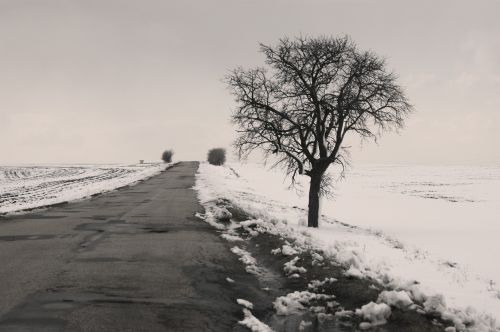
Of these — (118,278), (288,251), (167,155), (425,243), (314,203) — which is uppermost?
(167,155)

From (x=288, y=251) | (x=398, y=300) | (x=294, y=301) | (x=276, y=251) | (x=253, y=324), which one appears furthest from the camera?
(x=276, y=251)

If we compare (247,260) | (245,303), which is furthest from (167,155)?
(245,303)

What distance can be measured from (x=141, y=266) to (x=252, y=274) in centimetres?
226

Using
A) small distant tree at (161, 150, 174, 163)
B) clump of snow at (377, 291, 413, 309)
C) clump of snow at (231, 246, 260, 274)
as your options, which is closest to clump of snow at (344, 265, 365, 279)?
clump of snow at (377, 291, 413, 309)

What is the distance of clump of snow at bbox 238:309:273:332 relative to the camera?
6.26 meters

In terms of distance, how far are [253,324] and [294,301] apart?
4.52 ft

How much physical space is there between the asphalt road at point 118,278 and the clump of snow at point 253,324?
147 mm

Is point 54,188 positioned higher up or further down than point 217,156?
further down

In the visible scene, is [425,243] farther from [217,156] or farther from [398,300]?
[217,156]

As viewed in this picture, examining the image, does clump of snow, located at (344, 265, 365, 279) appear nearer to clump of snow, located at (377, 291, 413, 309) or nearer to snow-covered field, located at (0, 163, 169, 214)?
clump of snow, located at (377, 291, 413, 309)

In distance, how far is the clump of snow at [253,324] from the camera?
6262 millimetres

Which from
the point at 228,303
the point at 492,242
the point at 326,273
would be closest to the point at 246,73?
the point at 492,242

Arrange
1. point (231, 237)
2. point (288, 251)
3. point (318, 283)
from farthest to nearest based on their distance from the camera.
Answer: point (231, 237)
point (288, 251)
point (318, 283)

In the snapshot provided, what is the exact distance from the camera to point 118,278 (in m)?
8.64
